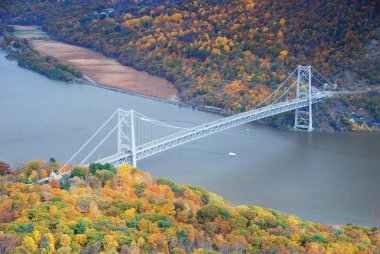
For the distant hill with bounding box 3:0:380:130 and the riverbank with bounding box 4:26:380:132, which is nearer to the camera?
the riverbank with bounding box 4:26:380:132

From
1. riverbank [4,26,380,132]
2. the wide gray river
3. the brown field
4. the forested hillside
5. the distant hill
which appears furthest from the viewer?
the brown field

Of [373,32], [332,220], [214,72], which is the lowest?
[332,220]

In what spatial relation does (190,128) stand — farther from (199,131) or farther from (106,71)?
(106,71)

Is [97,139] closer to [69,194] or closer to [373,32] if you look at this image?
[69,194]

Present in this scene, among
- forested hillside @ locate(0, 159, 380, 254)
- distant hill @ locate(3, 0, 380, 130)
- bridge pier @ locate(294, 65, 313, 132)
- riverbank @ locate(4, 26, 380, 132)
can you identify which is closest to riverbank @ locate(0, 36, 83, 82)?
riverbank @ locate(4, 26, 380, 132)

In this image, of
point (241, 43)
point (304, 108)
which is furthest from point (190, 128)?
point (241, 43)

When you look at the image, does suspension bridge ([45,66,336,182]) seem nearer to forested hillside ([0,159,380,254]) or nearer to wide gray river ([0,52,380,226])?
wide gray river ([0,52,380,226])

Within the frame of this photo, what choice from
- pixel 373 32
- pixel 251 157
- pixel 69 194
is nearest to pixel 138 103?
pixel 251 157
